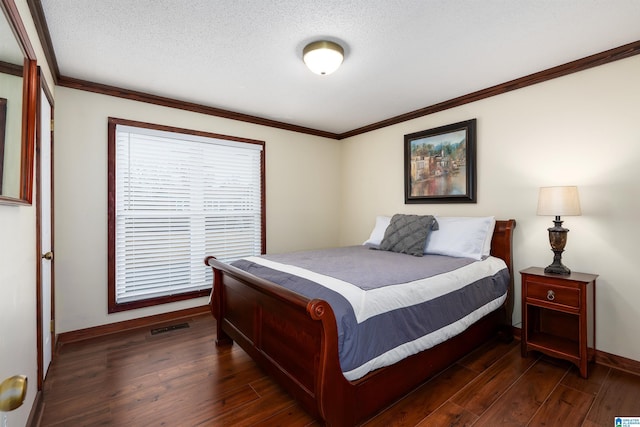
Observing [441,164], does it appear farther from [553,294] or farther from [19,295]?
[19,295]

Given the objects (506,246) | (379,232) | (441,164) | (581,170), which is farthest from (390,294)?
(441,164)

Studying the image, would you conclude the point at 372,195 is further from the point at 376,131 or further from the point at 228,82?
the point at 228,82

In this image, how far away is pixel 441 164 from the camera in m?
3.48

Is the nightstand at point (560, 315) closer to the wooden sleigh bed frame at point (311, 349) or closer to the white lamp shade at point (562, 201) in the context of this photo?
the wooden sleigh bed frame at point (311, 349)

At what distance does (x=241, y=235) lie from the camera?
3850mm

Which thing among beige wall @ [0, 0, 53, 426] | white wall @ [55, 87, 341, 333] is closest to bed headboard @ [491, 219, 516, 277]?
white wall @ [55, 87, 341, 333]

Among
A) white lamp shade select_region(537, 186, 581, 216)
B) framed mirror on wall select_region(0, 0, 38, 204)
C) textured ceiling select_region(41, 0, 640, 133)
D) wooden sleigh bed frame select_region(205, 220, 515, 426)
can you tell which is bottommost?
wooden sleigh bed frame select_region(205, 220, 515, 426)

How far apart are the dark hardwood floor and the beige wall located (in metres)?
0.39

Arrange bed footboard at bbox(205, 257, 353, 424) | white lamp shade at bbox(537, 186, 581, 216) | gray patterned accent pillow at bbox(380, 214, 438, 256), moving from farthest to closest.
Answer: gray patterned accent pillow at bbox(380, 214, 438, 256)
white lamp shade at bbox(537, 186, 581, 216)
bed footboard at bbox(205, 257, 353, 424)

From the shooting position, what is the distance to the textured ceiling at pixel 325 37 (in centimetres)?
185

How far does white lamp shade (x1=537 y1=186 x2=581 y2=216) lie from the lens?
229 centimetres

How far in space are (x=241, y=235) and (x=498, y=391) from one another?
296cm

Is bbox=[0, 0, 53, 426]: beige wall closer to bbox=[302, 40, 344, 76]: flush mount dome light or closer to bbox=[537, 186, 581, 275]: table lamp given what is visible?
bbox=[302, 40, 344, 76]: flush mount dome light

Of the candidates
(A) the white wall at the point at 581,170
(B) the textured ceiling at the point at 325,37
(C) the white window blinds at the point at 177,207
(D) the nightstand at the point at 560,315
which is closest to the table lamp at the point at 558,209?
(D) the nightstand at the point at 560,315
